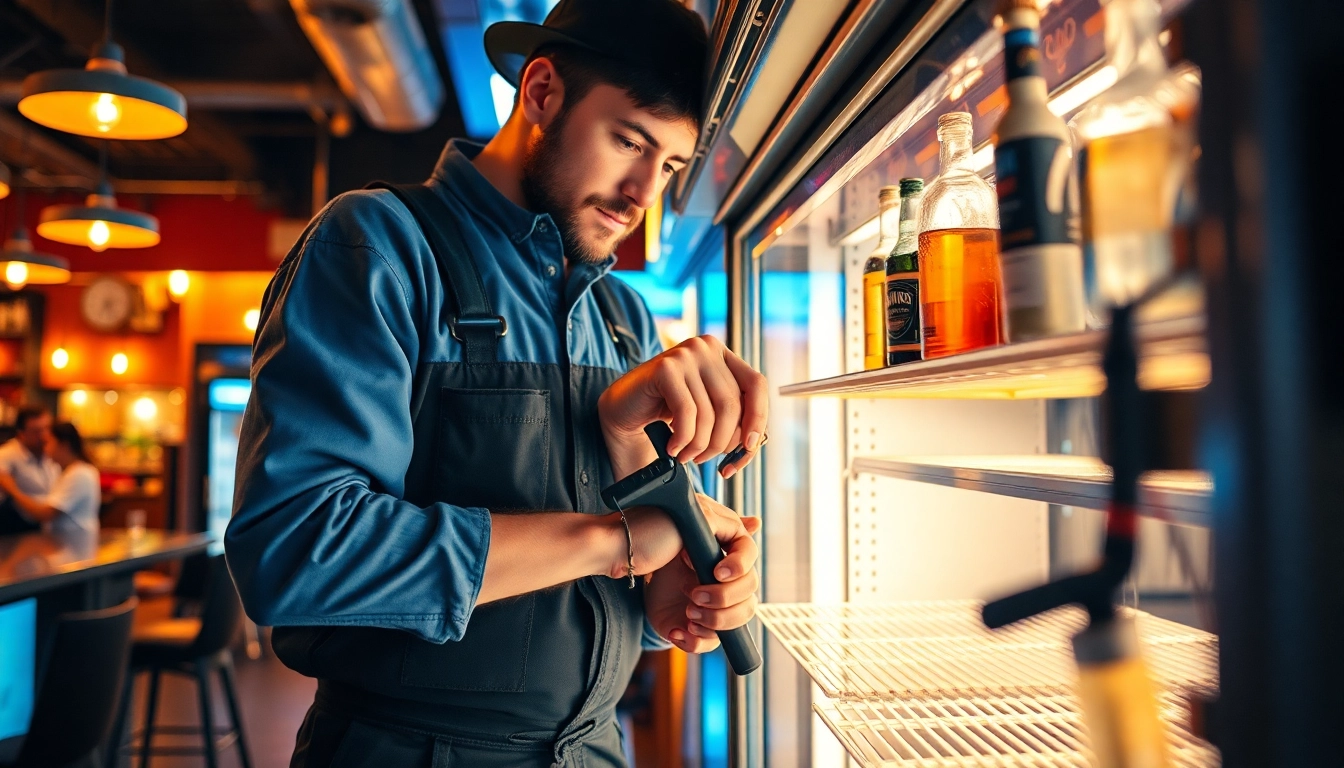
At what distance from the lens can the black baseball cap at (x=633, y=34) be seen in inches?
48.4

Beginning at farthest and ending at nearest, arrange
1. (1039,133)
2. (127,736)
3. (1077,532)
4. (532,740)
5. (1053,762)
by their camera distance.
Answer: (127,736), (1077,532), (532,740), (1053,762), (1039,133)

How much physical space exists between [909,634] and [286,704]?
4440 millimetres

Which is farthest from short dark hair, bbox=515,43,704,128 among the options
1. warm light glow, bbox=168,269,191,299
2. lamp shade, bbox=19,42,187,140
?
warm light glow, bbox=168,269,191,299

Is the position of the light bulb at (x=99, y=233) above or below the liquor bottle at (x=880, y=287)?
above

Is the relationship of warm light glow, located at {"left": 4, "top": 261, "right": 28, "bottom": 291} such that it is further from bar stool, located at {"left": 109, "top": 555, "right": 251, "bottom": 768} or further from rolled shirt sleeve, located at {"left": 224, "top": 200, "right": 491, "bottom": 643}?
rolled shirt sleeve, located at {"left": 224, "top": 200, "right": 491, "bottom": 643}

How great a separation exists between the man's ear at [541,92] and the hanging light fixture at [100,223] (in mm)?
3764

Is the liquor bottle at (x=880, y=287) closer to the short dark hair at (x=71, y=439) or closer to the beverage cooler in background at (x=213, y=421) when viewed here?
the short dark hair at (x=71, y=439)

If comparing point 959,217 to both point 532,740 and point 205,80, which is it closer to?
point 532,740

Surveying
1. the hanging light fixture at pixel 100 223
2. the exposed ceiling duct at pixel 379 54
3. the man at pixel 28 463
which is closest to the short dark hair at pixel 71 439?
the man at pixel 28 463

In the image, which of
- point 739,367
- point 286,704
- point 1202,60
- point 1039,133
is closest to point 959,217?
point 739,367

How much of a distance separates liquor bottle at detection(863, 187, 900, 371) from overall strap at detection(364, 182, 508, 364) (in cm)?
51

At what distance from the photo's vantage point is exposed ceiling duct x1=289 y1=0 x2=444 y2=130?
126 inches

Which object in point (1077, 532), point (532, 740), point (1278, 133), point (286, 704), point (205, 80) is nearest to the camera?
point (1278, 133)

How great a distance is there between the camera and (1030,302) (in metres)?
0.58
